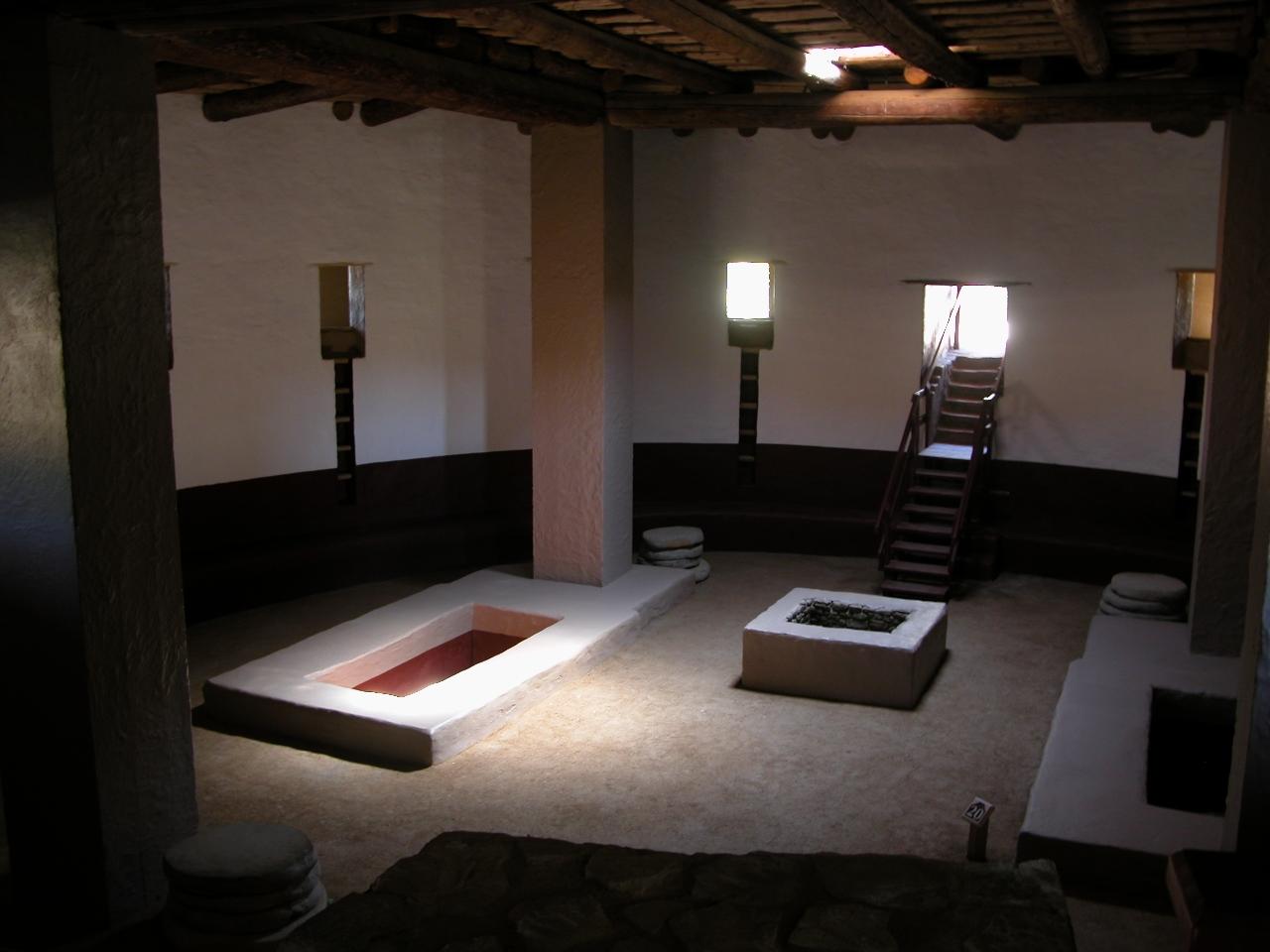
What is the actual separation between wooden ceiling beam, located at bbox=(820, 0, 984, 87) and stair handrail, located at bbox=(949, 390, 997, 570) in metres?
3.99

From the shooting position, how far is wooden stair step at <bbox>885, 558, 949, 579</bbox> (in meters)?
11.7

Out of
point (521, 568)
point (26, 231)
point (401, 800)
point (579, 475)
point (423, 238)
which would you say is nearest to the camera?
point (26, 231)

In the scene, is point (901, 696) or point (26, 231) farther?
point (901, 696)

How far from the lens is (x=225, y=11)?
5.55m

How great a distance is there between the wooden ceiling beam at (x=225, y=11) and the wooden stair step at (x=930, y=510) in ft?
26.4

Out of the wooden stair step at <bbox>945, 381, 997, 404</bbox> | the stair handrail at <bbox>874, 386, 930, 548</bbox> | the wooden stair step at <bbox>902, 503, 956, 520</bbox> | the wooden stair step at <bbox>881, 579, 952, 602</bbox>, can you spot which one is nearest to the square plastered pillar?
the wooden stair step at <bbox>881, 579, 952, 602</bbox>

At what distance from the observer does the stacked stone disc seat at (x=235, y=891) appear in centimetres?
559

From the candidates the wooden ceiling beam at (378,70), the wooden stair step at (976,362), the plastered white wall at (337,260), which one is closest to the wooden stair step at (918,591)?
the wooden stair step at (976,362)

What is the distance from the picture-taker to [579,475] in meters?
11.1

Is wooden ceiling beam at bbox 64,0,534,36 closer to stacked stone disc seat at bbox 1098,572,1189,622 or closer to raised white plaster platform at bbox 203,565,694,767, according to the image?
raised white plaster platform at bbox 203,565,694,767

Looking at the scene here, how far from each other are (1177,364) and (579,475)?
5.96 m

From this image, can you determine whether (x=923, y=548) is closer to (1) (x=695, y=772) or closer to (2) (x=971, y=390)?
(2) (x=971, y=390)

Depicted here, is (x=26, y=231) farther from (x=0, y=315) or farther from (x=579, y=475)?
(x=579, y=475)

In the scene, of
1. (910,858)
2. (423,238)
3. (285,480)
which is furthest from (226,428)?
(910,858)
